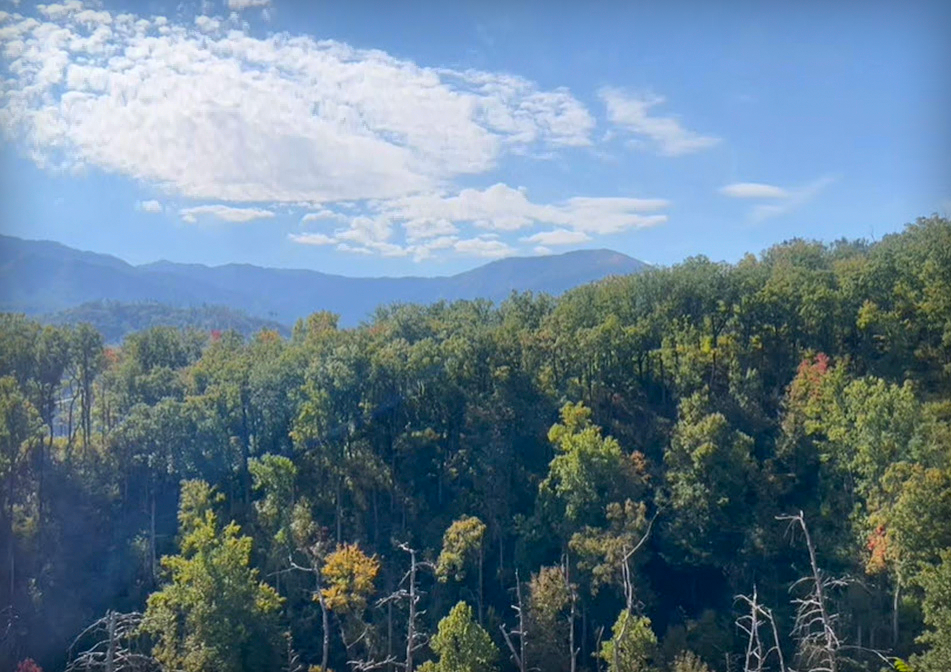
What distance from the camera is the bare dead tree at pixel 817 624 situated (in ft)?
27.6

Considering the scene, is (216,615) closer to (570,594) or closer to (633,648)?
(570,594)

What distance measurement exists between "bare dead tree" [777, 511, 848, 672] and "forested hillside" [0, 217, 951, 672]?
0.23 metres

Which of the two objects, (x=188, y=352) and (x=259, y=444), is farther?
(x=188, y=352)

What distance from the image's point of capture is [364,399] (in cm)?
2103

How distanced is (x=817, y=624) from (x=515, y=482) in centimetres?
819

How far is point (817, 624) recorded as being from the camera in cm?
1593

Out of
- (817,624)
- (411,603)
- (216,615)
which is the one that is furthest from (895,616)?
(216,615)

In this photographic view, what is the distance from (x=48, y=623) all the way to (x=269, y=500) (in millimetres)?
5855

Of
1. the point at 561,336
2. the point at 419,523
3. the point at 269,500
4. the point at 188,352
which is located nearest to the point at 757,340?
the point at 561,336

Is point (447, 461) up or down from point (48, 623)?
up

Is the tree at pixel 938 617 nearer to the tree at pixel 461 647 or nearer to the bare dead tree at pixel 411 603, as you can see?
the tree at pixel 461 647

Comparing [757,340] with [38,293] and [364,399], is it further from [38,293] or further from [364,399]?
[38,293]

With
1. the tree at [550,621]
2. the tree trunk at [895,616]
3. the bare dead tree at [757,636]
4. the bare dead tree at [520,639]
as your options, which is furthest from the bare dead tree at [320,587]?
the tree trunk at [895,616]

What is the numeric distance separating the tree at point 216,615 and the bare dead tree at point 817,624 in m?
10.6
